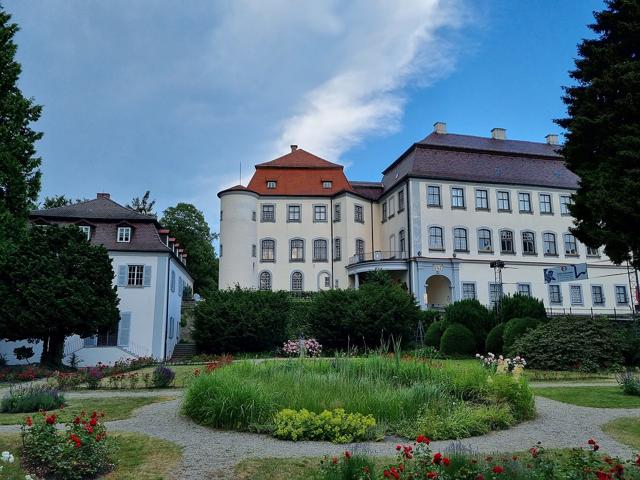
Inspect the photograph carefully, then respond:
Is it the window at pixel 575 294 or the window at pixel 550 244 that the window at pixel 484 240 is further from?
the window at pixel 575 294

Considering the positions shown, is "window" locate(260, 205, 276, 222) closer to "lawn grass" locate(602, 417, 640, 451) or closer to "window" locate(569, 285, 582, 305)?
"window" locate(569, 285, 582, 305)

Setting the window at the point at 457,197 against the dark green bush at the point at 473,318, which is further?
the window at the point at 457,197

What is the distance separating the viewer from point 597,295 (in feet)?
132

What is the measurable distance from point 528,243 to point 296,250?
17678 millimetres

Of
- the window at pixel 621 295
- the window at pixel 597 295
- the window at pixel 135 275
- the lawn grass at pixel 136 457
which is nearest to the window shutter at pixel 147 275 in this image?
the window at pixel 135 275

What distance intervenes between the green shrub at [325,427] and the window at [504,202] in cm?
3458

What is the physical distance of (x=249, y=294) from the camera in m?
29.8

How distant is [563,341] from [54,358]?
20622mm

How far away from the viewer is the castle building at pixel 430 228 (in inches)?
1485

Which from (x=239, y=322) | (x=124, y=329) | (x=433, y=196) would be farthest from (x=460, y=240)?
(x=124, y=329)

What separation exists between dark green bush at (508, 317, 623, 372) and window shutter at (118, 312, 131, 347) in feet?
65.5

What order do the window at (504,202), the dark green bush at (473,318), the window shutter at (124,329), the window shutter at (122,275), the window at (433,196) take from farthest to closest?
the window at (504,202)
the window at (433,196)
the window shutter at (122,275)
the window shutter at (124,329)
the dark green bush at (473,318)

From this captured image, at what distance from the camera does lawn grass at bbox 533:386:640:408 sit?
433 inches

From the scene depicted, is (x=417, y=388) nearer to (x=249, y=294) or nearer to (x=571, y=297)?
(x=249, y=294)
